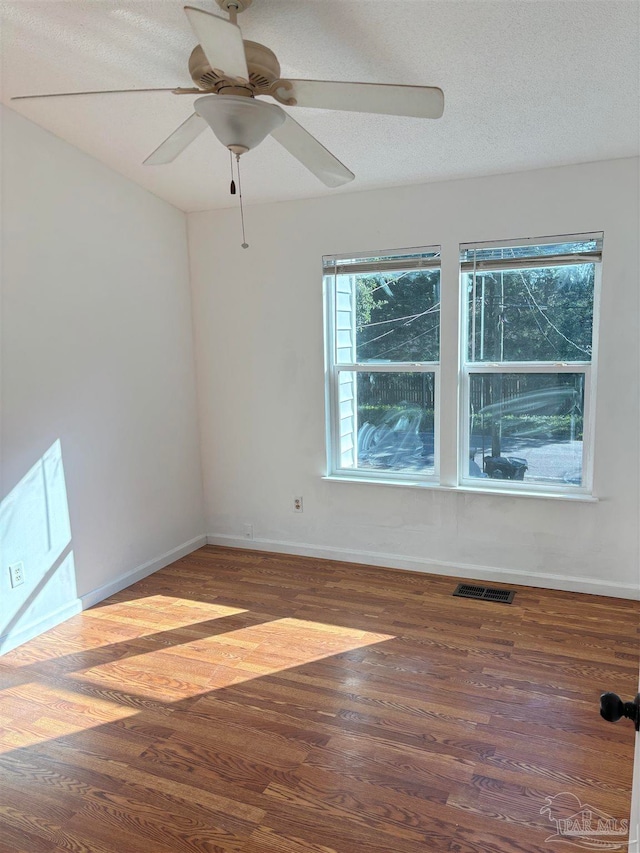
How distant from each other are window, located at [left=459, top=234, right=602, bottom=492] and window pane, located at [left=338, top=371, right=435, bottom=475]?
0.86ft

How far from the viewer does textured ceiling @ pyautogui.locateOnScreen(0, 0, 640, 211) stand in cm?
194

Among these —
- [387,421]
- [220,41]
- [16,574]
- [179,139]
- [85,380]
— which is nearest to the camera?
[220,41]

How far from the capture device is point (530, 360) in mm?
3314

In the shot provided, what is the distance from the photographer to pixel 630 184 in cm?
296

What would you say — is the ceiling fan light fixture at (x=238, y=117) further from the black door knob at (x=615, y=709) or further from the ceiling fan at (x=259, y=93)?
the black door knob at (x=615, y=709)

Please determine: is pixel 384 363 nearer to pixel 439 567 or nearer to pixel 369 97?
pixel 439 567

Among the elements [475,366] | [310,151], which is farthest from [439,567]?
[310,151]

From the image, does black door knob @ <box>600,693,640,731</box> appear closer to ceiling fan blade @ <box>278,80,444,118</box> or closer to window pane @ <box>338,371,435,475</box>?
ceiling fan blade @ <box>278,80,444,118</box>

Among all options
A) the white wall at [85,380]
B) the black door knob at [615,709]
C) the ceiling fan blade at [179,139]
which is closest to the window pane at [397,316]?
the white wall at [85,380]

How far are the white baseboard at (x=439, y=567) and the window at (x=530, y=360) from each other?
0.53m

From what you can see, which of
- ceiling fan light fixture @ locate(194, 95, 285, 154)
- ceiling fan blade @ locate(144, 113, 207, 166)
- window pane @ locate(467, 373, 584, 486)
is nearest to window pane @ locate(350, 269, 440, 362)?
window pane @ locate(467, 373, 584, 486)

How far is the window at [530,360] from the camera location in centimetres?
319

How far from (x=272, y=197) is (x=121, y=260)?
1023 mm

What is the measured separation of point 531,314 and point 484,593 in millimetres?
1635
